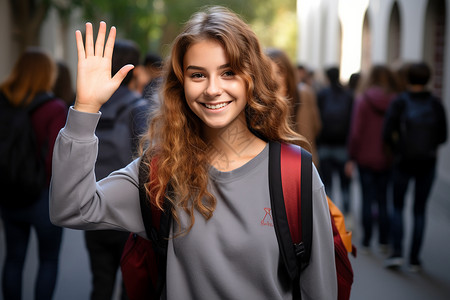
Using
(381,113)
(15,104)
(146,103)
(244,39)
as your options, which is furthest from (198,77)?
(381,113)

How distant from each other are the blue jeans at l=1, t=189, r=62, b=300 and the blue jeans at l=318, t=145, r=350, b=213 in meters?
4.60

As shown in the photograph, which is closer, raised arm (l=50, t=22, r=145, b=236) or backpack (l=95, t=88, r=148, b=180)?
raised arm (l=50, t=22, r=145, b=236)

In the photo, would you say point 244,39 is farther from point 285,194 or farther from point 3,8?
point 3,8

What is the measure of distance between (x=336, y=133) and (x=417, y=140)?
6.48 ft

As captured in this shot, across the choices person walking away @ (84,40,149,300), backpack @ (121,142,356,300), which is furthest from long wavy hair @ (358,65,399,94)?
backpack @ (121,142,356,300)

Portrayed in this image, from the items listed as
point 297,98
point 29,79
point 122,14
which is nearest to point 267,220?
point 29,79

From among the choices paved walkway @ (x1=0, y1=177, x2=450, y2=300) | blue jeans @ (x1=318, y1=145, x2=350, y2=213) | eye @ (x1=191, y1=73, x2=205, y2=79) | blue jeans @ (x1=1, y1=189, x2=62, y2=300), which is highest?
eye @ (x1=191, y1=73, x2=205, y2=79)

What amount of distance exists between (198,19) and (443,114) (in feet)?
15.2

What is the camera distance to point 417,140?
5895 millimetres

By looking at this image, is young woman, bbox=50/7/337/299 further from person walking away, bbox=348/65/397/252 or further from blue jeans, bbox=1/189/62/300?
person walking away, bbox=348/65/397/252

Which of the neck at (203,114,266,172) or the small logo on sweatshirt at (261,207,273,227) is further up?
the neck at (203,114,266,172)

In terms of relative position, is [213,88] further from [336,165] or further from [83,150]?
[336,165]

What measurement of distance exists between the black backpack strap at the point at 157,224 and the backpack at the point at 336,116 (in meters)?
6.01

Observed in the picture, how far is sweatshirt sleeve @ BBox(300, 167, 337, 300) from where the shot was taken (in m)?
2.02
